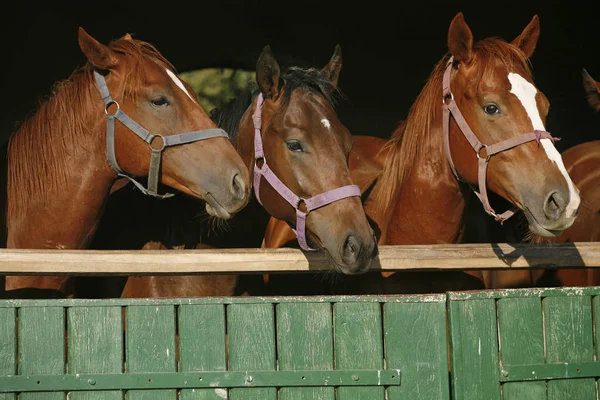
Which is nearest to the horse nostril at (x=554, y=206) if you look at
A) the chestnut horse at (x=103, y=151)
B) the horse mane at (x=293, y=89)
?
the horse mane at (x=293, y=89)

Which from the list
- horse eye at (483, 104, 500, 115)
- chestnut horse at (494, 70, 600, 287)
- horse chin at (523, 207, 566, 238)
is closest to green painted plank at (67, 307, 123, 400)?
horse chin at (523, 207, 566, 238)

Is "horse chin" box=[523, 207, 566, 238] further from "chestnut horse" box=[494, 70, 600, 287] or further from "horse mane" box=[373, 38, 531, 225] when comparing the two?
"chestnut horse" box=[494, 70, 600, 287]

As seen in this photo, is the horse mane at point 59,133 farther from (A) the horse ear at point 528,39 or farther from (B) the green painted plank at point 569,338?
(B) the green painted plank at point 569,338

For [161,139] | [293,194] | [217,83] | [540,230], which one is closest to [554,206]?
[540,230]

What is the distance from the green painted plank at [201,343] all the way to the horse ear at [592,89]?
122 inches

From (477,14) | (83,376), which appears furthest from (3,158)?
(477,14)

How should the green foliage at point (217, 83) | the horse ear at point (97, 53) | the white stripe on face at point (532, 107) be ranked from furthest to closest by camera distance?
the green foliage at point (217, 83), the horse ear at point (97, 53), the white stripe on face at point (532, 107)

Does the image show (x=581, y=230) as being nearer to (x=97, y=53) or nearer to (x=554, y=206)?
(x=554, y=206)

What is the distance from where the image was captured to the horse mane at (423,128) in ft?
12.2

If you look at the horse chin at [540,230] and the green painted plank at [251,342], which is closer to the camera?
the green painted plank at [251,342]

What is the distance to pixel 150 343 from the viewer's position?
3.04 metres

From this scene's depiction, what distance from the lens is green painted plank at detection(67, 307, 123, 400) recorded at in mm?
3025

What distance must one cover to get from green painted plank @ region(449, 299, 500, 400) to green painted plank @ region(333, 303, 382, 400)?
0.92ft

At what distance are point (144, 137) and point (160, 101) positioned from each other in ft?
0.62
